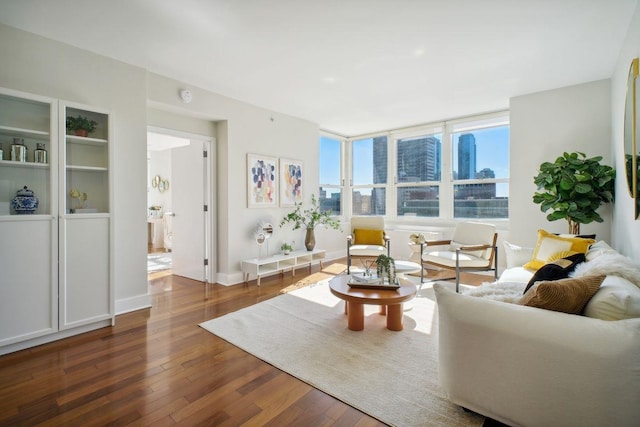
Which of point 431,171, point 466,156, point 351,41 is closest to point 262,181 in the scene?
point 351,41

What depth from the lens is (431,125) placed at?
18.4ft

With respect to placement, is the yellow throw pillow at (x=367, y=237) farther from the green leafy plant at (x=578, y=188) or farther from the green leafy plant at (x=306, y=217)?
the green leafy plant at (x=578, y=188)

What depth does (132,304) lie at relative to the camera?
3307 mm

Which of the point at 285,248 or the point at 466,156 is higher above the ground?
the point at 466,156

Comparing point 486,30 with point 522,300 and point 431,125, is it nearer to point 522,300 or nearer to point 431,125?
point 522,300

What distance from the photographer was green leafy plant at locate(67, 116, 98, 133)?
2754 mm

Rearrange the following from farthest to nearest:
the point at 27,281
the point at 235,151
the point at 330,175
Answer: the point at 330,175, the point at 235,151, the point at 27,281

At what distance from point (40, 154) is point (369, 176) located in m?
5.31

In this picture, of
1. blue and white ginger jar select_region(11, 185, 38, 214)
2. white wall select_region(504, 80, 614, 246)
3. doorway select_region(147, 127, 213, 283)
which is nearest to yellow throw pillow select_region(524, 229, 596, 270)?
white wall select_region(504, 80, 614, 246)

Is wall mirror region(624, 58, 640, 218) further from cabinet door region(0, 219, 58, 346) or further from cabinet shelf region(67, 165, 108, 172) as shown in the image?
cabinet door region(0, 219, 58, 346)

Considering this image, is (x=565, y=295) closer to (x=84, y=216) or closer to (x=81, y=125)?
(x=84, y=216)

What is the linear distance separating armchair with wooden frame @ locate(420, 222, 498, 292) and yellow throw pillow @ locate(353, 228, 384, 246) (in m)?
0.93

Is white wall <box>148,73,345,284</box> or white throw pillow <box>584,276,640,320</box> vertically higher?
white wall <box>148,73,345,284</box>

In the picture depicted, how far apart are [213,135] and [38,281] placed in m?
2.67
